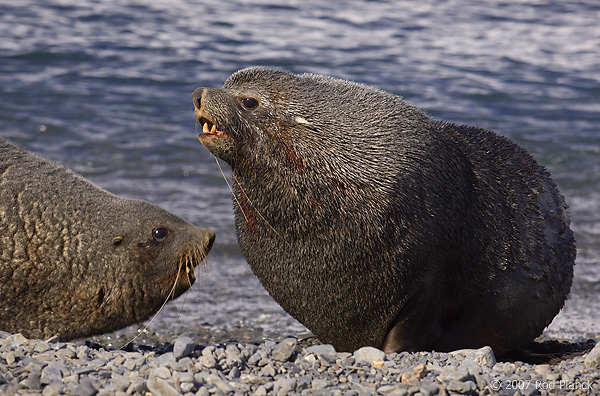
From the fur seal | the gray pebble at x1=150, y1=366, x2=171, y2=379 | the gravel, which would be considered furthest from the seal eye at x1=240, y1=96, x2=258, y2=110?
the gray pebble at x1=150, y1=366, x2=171, y2=379

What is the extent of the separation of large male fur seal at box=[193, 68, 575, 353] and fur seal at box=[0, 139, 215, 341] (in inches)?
26.9

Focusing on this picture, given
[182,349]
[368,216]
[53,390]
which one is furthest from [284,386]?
[368,216]

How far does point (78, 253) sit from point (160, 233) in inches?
25.8

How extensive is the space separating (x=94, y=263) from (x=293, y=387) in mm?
2345

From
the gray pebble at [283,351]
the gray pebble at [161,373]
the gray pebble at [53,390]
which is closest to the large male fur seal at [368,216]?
the gray pebble at [283,351]

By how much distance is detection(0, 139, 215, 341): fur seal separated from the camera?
5.57 m

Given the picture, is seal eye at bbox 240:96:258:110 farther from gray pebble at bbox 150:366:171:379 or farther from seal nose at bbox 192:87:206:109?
gray pebble at bbox 150:366:171:379

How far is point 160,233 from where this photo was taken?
5977 millimetres

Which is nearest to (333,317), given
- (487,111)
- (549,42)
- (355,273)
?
(355,273)

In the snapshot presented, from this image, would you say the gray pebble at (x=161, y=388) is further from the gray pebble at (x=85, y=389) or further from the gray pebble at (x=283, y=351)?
the gray pebble at (x=283, y=351)

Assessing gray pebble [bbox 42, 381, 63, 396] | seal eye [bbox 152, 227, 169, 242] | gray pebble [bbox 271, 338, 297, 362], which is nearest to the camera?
gray pebble [bbox 42, 381, 63, 396]

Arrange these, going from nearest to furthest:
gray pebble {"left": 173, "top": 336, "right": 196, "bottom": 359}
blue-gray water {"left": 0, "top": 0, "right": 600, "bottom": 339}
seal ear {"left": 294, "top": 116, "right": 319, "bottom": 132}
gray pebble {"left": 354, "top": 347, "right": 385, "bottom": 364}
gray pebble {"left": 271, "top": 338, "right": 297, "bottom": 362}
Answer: gray pebble {"left": 173, "top": 336, "right": 196, "bottom": 359} → gray pebble {"left": 271, "top": 338, "right": 297, "bottom": 362} → gray pebble {"left": 354, "top": 347, "right": 385, "bottom": 364} → seal ear {"left": 294, "top": 116, "right": 319, "bottom": 132} → blue-gray water {"left": 0, "top": 0, "right": 600, "bottom": 339}

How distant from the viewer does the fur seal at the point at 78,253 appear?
5570 mm

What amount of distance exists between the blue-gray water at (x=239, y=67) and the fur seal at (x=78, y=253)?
4.30 ft
